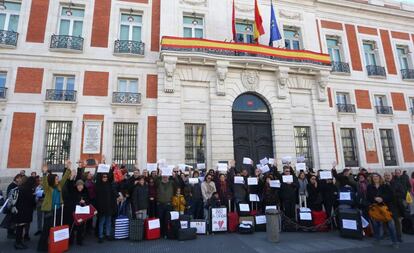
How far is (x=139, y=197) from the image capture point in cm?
709

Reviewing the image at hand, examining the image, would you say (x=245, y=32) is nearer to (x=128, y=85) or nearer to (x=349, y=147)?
(x=128, y=85)

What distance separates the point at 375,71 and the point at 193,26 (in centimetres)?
1269

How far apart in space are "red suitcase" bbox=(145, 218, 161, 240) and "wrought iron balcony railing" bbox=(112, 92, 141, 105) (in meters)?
7.46

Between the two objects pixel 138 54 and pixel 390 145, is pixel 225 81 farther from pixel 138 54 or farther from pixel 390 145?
pixel 390 145

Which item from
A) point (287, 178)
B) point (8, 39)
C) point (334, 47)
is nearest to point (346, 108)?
point (334, 47)

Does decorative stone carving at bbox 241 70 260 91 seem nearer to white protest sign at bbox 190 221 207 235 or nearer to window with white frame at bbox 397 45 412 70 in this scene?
white protest sign at bbox 190 221 207 235

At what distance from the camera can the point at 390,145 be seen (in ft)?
54.7

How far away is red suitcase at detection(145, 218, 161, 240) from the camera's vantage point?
6.67 meters

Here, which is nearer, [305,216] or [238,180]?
[305,216]

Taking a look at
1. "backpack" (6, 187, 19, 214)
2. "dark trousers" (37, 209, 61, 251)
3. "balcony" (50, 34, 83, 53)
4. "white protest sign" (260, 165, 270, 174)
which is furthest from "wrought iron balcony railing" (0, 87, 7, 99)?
"white protest sign" (260, 165, 270, 174)

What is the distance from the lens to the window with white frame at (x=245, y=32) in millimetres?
15512

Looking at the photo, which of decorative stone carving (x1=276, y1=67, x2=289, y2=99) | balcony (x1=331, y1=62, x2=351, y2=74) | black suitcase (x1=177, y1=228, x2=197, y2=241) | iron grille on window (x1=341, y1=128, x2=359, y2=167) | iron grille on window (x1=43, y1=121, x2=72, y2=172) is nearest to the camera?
black suitcase (x1=177, y1=228, x2=197, y2=241)

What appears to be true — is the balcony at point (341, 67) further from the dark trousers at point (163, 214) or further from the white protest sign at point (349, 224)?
the dark trousers at point (163, 214)

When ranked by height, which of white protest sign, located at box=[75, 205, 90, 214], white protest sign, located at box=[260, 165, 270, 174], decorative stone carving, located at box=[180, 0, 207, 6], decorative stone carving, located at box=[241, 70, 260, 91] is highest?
decorative stone carving, located at box=[180, 0, 207, 6]
